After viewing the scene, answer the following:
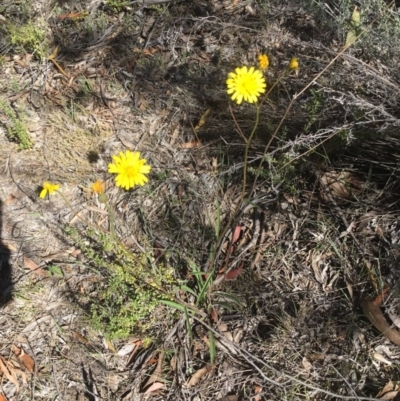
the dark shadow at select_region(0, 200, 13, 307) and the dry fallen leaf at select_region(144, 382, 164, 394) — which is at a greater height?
the dark shadow at select_region(0, 200, 13, 307)

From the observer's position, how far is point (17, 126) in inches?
107

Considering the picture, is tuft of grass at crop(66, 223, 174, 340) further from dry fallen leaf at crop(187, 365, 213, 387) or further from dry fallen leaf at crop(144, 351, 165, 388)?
dry fallen leaf at crop(187, 365, 213, 387)

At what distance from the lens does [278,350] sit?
212 centimetres

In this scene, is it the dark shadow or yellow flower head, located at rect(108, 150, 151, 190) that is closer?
yellow flower head, located at rect(108, 150, 151, 190)

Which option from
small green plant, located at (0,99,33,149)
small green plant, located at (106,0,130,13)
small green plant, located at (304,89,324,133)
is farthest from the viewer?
small green plant, located at (106,0,130,13)

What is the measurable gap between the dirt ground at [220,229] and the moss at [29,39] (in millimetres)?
331

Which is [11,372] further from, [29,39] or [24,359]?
[29,39]

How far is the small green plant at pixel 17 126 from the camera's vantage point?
273cm

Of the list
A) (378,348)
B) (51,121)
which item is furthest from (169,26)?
(378,348)

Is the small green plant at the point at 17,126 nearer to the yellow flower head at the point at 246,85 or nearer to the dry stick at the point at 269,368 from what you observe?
the yellow flower head at the point at 246,85

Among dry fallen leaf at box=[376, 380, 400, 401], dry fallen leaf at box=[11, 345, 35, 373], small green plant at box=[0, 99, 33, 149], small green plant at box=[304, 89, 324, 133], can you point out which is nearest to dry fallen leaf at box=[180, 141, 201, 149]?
small green plant at box=[304, 89, 324, 133]

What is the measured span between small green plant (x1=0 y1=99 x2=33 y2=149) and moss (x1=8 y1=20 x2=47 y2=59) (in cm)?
45

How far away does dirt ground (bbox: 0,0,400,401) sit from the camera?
211cm

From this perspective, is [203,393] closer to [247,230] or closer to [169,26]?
[247,230]
